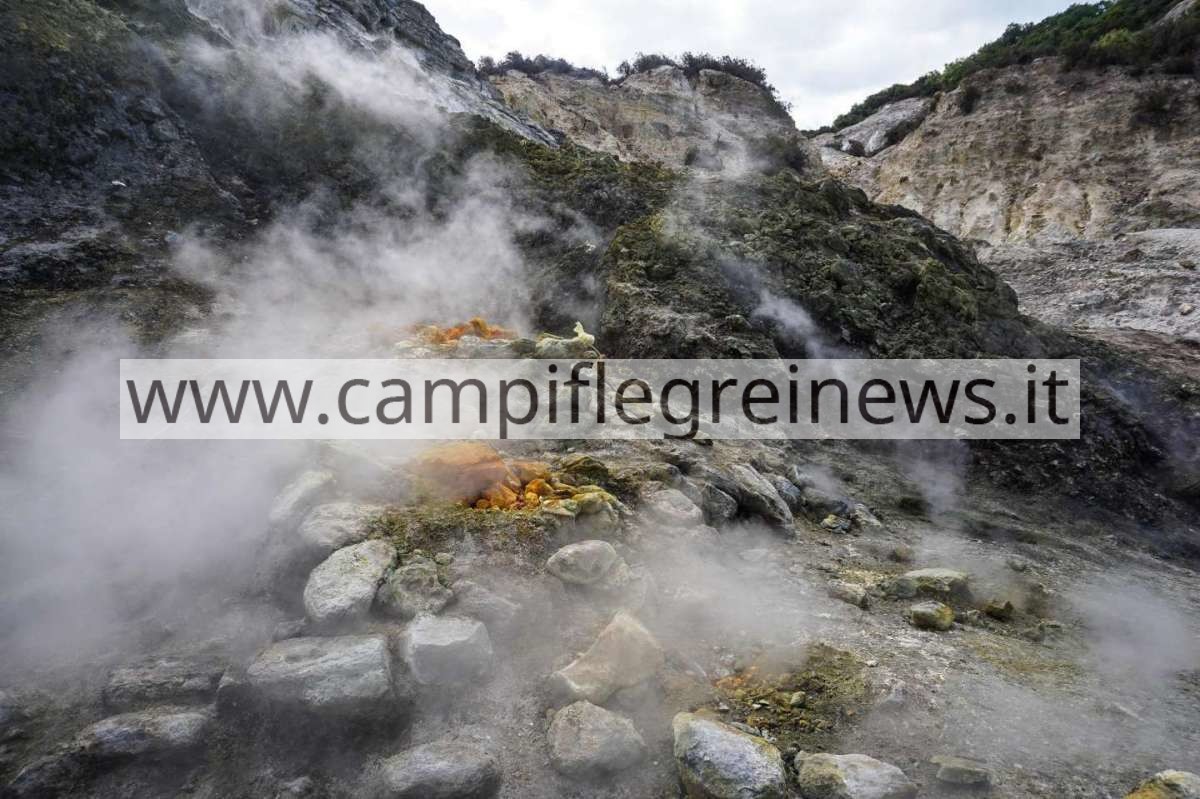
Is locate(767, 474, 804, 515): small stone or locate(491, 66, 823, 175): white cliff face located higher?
locate(491, 66, 823, 175): white cliff face

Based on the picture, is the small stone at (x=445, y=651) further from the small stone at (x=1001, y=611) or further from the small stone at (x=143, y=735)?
the small stone at (x=1001, y=611)

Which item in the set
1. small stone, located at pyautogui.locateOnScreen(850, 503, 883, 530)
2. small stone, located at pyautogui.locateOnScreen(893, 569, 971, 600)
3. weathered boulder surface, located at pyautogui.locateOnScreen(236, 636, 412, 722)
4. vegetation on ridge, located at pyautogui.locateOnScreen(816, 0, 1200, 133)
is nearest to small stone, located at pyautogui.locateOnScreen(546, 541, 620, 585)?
weathered boulder surface, located at pyautogui.locateOnScreen(236, 636, 412, 722)

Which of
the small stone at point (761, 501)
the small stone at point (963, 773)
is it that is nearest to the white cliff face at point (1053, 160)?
the small stone at point (761, 501)

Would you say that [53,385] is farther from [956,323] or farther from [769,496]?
[956,323]

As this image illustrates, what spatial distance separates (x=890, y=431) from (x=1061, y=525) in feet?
5.75

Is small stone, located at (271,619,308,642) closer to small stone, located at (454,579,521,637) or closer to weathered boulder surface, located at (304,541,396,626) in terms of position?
weathered boulder surface, located at (304,541,396,626)

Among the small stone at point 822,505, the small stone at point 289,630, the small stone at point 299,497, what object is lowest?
the small stone at point 289,630

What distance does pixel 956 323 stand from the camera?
7.99 meters

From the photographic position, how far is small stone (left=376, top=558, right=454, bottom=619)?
115 inches

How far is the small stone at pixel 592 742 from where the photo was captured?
A: 234cm

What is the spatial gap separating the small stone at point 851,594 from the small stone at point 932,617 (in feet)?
0.81

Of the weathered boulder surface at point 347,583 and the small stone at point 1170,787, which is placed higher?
the weathered boulder surface at point 347,583

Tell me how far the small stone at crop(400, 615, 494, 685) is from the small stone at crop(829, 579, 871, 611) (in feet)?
6.95

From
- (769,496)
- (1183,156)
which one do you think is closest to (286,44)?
(769,496)
